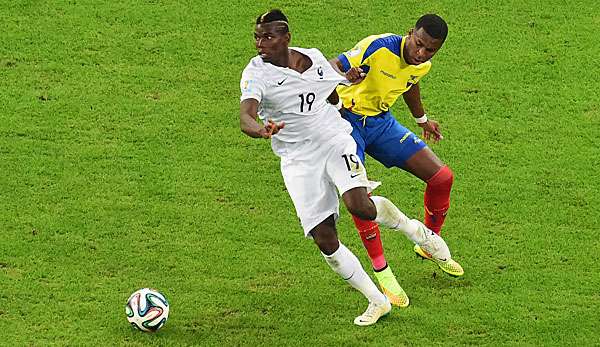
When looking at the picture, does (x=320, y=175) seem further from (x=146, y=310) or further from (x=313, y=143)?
(x=146, y=310)

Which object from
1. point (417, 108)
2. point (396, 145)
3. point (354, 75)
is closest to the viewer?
point (354, 75)

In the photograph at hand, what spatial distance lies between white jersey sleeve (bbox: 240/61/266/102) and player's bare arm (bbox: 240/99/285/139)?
5 centimetres

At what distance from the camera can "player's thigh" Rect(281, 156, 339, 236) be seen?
9867mm

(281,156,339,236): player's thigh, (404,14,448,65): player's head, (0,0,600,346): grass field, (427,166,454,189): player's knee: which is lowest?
(0,0,600,346): grass field

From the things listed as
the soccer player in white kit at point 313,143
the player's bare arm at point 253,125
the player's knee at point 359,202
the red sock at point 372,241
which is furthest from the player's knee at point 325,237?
the player's bare arm at point 253,125

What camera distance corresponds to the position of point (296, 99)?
9812 millimetres

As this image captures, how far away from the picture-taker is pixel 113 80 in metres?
14.0

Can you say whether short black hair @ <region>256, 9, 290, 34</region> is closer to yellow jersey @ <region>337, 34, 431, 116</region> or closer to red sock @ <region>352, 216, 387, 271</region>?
yellow jersey @ <region>337, 34, 431, 116</region>

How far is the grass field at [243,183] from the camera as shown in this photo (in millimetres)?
10172

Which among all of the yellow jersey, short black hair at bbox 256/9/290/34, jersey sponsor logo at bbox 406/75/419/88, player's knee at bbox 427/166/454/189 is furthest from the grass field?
short black hair at bbox 256/9/290/34

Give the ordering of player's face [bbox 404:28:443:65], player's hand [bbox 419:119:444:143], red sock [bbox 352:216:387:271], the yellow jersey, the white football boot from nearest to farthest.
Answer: the white football boot
player's face [bbox 404:28:443:65]
red sock [bbox 352:216:387:271]
the yellow jersey
player's hand [bbox 419:119:444:143]

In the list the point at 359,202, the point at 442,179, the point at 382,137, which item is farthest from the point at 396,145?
the point at 359,202

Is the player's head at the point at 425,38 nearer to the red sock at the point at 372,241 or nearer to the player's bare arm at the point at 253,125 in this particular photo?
the red sock at the point at 372,241

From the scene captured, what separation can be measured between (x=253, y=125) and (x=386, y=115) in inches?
74.2
